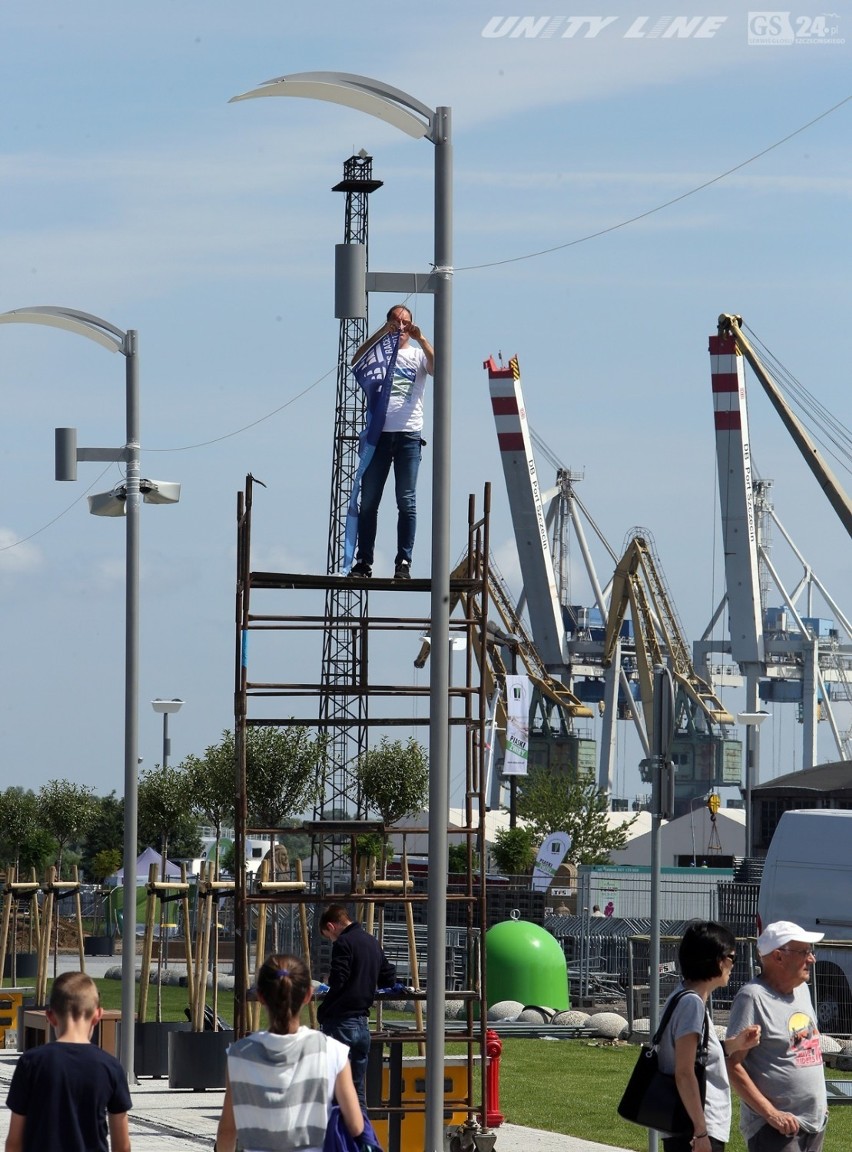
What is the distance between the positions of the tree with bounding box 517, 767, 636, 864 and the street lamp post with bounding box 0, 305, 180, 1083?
4714 cm

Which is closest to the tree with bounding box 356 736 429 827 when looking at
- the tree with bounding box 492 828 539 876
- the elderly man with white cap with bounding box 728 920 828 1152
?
the tree with bounding box 492 828 539 876

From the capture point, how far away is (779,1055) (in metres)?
7.05

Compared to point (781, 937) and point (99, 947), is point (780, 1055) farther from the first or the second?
point (99, 947)

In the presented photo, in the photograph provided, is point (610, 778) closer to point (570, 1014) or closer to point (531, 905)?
point (531, 905)

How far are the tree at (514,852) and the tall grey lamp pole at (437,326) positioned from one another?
1743 inches

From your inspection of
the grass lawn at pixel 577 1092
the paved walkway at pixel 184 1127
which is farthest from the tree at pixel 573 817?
the paved walkway at pixel 184 1127

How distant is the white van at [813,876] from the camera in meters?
21.7

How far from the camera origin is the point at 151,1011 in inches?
952

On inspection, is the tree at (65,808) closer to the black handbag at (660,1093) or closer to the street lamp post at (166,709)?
the street lamp post at (166,709)

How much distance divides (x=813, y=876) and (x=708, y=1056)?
1561 cm

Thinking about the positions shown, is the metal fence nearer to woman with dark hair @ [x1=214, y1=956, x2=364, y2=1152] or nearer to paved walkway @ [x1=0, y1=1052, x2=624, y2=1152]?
paved walkway @ [x1=0, y1=1052, x2=624, y2=1152]

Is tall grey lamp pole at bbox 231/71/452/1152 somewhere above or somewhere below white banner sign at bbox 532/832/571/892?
above

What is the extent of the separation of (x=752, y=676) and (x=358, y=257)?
282 ft

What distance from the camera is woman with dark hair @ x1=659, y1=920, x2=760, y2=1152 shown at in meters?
6.75
